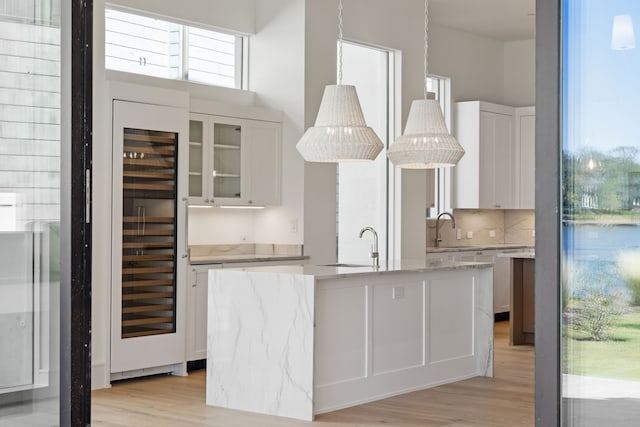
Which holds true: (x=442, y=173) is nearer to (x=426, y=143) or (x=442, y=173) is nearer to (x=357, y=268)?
(x=426, y=143)

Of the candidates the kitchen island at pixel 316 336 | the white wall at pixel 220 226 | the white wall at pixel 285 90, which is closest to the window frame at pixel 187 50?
the white wall at pixel 285 90

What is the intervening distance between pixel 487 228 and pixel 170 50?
17.2 feet

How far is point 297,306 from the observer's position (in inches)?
222

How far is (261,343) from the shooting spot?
18.9 feet

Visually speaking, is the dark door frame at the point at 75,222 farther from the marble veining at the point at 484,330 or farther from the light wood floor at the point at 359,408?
the marble veining at the point at 484,330

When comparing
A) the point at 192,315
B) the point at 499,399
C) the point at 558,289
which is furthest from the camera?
the point at 192,315

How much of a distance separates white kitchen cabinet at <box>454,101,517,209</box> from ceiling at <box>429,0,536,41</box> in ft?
3.01

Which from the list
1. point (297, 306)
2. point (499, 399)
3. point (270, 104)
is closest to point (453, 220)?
point (270, 104)

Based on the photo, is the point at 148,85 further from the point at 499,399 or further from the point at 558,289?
the point at 558,289

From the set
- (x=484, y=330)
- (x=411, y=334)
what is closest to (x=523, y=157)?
(x=484, y=330)

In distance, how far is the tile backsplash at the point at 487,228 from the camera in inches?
428

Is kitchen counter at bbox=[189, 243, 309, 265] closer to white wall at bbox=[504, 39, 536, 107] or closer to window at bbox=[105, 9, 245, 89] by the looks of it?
window at bbox=[105, 9, 245, 89]

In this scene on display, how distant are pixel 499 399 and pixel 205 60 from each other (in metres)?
4.01

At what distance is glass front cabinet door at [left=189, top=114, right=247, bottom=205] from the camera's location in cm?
755
